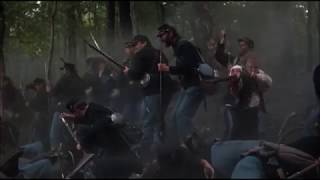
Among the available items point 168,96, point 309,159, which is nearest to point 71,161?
point 168,96

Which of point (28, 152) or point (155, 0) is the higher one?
point (155, 0)

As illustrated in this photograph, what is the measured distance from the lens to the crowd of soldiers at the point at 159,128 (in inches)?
265

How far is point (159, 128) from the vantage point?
871 centimetres

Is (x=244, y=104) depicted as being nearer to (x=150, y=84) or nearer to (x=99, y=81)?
(x=150, y=84)

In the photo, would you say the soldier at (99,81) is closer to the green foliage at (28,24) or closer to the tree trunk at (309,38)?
the green foliage at (28,24)

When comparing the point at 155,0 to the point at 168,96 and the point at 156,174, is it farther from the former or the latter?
the point at 156,174

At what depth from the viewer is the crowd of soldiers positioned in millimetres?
6727

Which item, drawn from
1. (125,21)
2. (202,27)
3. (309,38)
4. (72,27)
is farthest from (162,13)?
(202,27)

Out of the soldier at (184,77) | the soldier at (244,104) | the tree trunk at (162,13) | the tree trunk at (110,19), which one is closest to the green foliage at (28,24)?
the tree trunk at (110,19)

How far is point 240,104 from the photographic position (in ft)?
25.1

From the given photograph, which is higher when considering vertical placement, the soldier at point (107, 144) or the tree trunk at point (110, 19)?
the tree trunk at point (110, 19)

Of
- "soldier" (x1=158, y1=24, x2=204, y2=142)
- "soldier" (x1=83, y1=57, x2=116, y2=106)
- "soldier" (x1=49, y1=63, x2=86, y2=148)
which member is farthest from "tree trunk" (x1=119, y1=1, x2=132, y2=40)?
"soldier" (x1=158, y1=24, x2=204, y2=142)

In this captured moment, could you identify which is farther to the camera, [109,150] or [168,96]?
[168,96]

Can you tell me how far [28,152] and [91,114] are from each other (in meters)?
2.46
